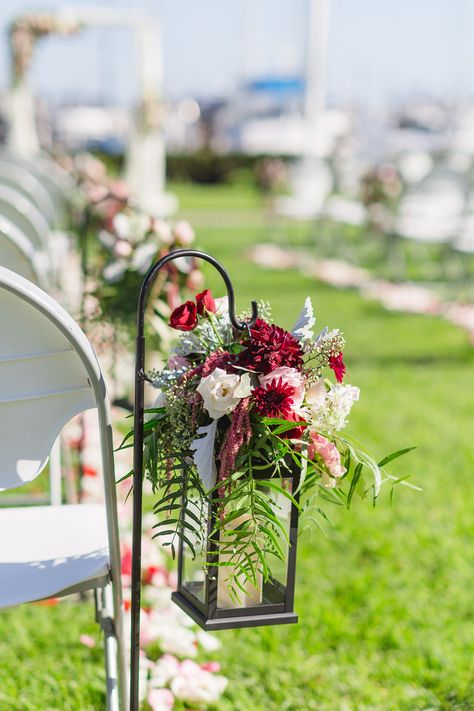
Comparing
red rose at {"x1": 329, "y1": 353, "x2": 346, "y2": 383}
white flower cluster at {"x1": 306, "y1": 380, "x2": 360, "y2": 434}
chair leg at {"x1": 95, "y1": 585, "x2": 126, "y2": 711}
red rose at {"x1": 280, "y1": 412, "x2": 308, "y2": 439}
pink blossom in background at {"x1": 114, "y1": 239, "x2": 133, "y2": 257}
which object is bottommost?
chair leg at {"x1": 95, "y1": 585, "x2": 126, "y2": 711}

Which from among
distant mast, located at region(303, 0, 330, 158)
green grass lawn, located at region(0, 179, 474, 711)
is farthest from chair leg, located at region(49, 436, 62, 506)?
distant mast, located at region(303, 0, 330, 158)

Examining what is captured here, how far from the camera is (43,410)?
1290 mm

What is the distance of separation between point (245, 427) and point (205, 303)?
0.81 ft

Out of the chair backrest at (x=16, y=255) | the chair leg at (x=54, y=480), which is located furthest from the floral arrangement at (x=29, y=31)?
the chair leg at (x=54, y=480)

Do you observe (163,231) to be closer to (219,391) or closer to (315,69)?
(219,391)

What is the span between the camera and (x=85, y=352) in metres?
1.23

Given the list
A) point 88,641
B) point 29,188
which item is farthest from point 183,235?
point 29,188

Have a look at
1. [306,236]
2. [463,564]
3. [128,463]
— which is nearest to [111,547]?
[463,564]

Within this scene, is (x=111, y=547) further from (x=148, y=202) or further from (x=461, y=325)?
(x=148, y=202)

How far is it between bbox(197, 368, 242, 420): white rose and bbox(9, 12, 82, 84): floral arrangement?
558 inches

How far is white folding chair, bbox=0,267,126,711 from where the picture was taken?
1.22 metres

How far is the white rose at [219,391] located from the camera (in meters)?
1.25

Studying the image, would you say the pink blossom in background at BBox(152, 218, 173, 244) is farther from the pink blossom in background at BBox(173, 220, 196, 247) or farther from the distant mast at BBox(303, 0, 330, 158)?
the distant mast at BBox(303, 0, 330, 158)

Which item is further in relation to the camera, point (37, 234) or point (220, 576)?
point (37, 234)
